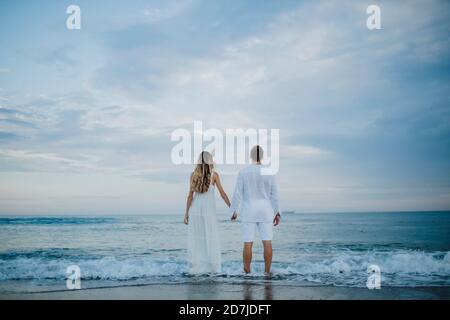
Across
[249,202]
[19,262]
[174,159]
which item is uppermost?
[174,159]

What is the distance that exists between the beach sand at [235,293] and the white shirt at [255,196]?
138 cm

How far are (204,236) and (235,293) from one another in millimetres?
2062

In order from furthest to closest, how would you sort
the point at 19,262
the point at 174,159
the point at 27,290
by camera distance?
the point at 19,262, the point at 174,159, the point at 27,290

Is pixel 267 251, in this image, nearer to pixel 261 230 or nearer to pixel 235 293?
pixel 261 230

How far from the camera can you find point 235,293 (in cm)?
467

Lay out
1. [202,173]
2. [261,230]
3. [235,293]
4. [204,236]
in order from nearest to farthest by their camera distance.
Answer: [235,293], [261,230], [202,173], [204,236]

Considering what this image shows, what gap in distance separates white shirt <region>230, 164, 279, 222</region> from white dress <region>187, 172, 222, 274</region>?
0.52 meters

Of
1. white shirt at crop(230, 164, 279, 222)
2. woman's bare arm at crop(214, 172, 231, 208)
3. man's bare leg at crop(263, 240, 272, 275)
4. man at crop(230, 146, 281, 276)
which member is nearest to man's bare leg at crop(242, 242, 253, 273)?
man at crop(230, 146, 281, 276)

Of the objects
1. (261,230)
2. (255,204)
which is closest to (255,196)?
(255,204)
